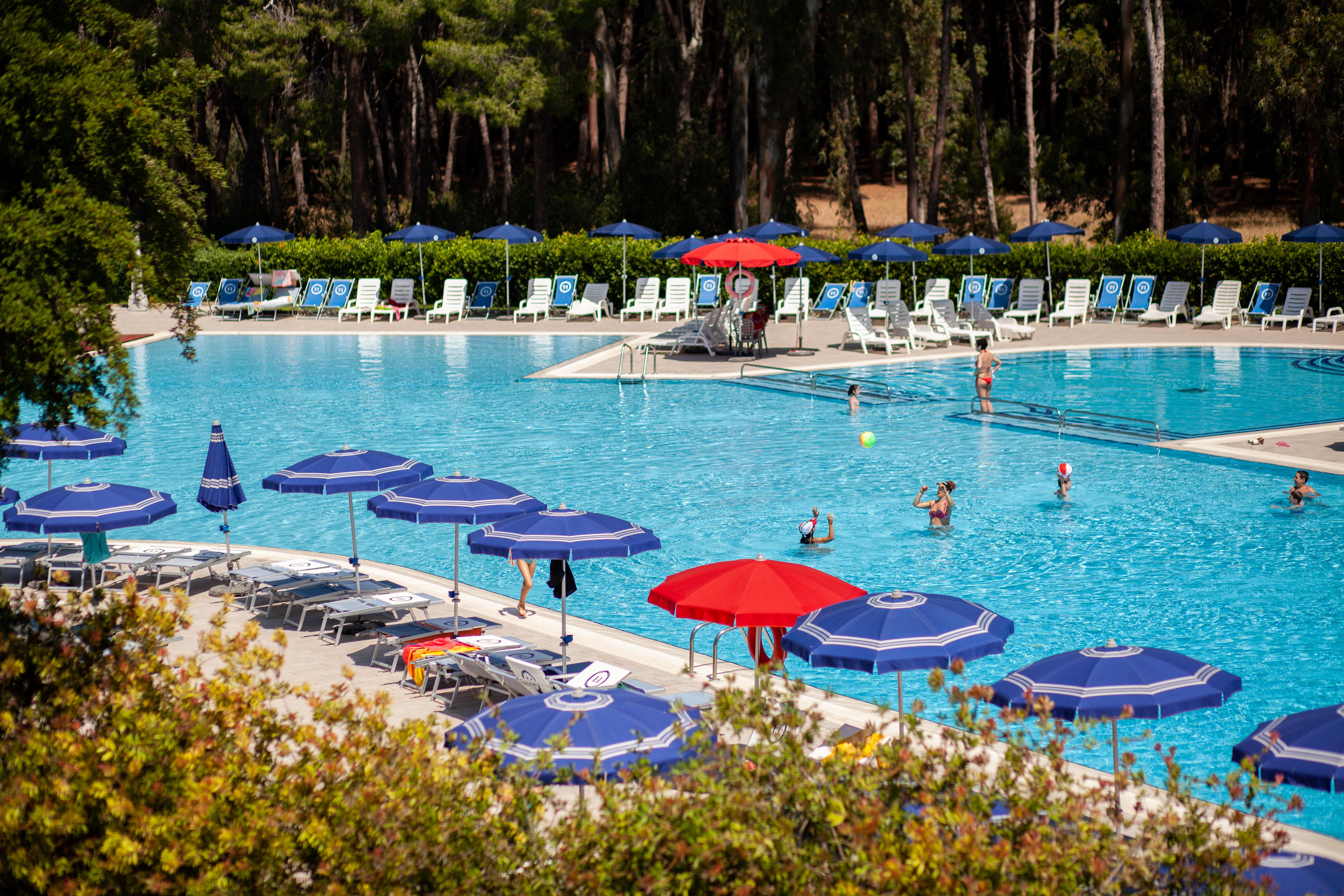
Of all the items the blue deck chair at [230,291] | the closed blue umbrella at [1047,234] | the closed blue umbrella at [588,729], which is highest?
the closed blue umbrella at [1047,234]

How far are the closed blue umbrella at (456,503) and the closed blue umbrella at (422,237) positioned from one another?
24297 mm

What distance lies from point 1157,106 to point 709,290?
533 inches

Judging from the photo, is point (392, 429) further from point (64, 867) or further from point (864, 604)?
point (64, 867)

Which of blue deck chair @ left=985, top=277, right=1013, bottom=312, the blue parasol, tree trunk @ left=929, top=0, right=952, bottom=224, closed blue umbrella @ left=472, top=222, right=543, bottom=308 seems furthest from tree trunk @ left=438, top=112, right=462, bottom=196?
the blue parasol

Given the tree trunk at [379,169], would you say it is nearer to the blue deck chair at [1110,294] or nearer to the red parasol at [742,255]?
the red parasol at [742,255]

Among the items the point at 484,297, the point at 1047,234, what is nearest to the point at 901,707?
the point at 1047,234

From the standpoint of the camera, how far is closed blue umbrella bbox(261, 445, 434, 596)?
1081 cm

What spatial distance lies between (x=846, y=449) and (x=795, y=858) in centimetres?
1464

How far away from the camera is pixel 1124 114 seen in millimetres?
39781

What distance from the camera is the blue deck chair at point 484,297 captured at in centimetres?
3394

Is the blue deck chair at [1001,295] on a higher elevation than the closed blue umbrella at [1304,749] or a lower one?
higher

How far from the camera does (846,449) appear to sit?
18578mm

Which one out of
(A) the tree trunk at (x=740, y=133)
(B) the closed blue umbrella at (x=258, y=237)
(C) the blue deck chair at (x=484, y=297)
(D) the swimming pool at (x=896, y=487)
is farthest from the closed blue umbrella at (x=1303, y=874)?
(A) the tree trunk at (x=740, y=133)

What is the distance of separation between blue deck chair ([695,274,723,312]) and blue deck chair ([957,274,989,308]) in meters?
5.83
